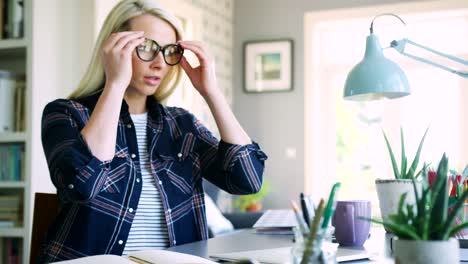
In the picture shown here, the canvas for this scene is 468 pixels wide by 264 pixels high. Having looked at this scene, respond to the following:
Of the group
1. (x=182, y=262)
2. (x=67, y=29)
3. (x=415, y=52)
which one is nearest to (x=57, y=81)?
(x=67, y=29)

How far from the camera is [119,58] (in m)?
1.43

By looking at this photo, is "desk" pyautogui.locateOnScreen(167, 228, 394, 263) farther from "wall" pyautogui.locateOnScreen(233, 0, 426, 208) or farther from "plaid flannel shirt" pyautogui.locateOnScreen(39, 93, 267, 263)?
"wall" pyautogui.locateOnScreen(233, 0, 426, 208)

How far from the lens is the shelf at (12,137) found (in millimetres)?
3113

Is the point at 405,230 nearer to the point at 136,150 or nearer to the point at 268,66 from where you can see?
the point at 136,150

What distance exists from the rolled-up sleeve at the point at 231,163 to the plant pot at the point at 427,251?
777 mm

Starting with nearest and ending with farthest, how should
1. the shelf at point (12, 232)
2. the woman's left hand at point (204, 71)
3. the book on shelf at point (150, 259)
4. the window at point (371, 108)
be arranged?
1. the book on shelf at point (150, 259)
2. the woman's left hand at point (204, 71)
3. the shelf at point (12, 232)
4. the window at point (371, 108)

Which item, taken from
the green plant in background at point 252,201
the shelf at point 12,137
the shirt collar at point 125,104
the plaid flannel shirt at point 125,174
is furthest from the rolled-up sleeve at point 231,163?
the green plant in background at point 252,201

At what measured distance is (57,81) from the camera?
3.44 meters

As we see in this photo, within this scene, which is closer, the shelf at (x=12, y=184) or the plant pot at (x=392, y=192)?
the plant pot at (x=392, y=192)

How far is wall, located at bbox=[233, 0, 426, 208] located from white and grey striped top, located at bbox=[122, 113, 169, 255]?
4.24 m

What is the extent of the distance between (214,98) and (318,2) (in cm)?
433

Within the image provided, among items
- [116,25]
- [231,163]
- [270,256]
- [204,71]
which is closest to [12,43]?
[116,25]

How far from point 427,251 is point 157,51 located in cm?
90

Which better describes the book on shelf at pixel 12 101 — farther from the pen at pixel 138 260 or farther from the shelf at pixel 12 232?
the pen at pixel 138 260
